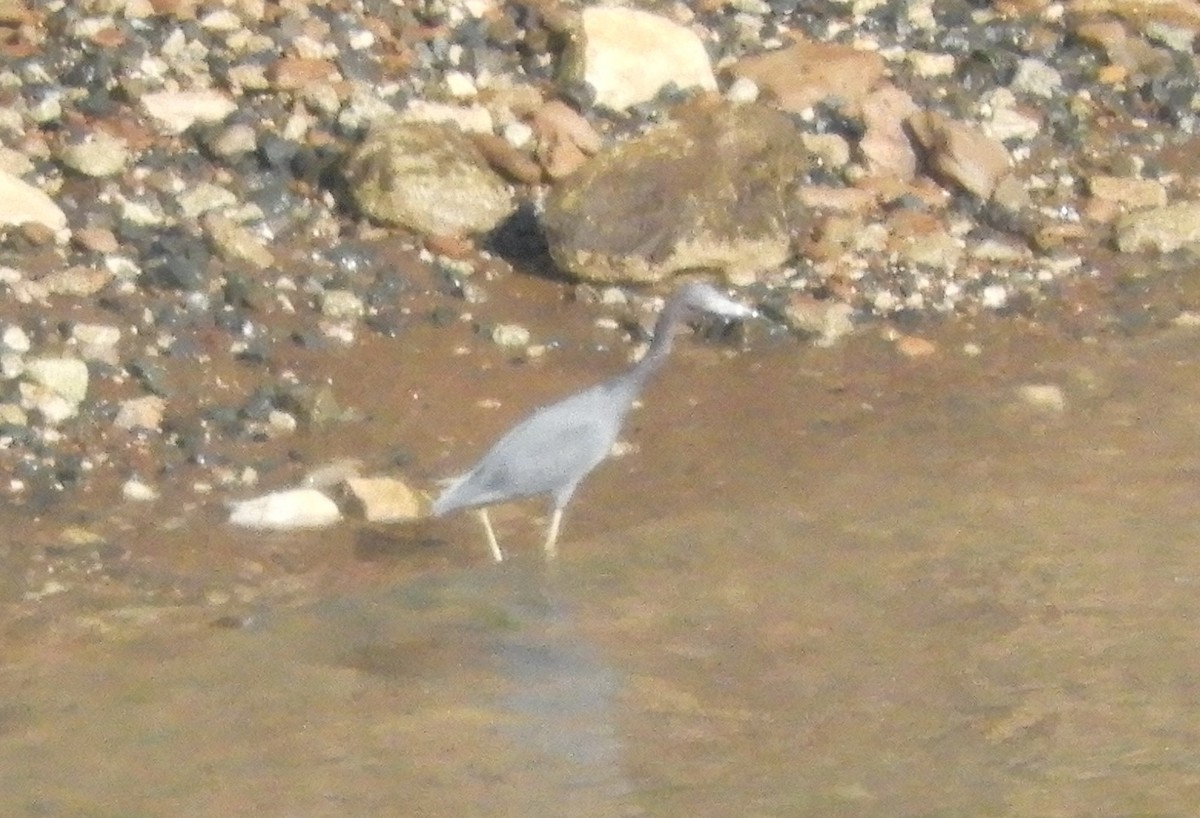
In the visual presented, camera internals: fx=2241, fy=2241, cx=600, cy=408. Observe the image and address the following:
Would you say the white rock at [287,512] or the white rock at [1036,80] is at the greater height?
the white rock at [1036,80]

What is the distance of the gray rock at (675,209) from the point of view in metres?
8.39

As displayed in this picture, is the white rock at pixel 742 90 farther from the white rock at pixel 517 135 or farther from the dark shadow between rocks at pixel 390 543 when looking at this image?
the dark shadow between rocks at pixel 390 543

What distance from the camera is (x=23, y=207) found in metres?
8.24

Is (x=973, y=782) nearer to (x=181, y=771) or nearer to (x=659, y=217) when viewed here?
(x=181, y=771)

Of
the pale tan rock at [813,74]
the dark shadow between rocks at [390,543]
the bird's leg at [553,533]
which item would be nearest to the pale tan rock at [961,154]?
the pale tan rock at [813,74]

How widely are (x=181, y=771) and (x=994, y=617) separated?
2.21 meters

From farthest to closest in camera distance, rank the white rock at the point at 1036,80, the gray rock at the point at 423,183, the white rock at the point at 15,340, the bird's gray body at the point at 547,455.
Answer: the white rock at the point at 1036,80
the gray rock at the point at 423,183
the white rock at the point at 15,340
the bird's gray body at the point at 547,455

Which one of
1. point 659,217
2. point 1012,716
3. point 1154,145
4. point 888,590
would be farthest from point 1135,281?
point 1012,716

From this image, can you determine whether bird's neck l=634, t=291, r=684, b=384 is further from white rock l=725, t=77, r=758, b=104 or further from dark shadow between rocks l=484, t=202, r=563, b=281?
white rock l=725, t=77, r=758, b=104

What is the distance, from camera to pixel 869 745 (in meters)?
5.21

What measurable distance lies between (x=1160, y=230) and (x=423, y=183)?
9.83 feet

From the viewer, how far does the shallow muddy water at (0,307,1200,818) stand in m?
5.04

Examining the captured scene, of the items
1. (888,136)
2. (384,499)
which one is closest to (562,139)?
(888,136)

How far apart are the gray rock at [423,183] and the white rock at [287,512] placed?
1994 millimetres
